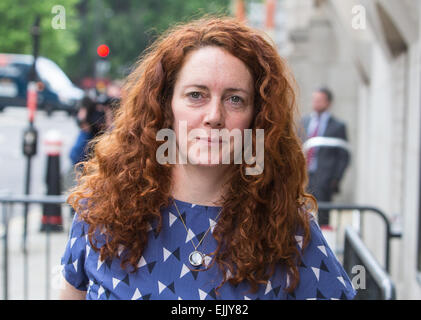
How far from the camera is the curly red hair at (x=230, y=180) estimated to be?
1.89m

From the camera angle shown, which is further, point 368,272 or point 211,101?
point 368,272

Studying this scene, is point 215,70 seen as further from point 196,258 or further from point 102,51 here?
point 102,51

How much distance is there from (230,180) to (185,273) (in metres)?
0.31

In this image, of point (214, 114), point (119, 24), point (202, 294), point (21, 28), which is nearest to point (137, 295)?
point (202, 294)

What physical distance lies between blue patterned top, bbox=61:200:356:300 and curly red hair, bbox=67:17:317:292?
0.03 meters

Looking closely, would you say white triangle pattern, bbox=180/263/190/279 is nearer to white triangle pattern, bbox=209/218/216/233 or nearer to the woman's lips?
white triangle pattern, bbox=209/218/216/233

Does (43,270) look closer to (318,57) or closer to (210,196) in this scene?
(210,196)

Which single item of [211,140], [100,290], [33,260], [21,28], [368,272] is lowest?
[33,260]

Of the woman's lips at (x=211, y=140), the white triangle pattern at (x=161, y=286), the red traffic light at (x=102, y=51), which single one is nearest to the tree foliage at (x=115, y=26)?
the red traffic light at (x=102, y=51)

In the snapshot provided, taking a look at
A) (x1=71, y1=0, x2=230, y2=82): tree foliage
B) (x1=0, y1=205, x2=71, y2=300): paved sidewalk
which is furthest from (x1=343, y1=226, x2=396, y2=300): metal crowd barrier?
(x1=71, y1=0, x2=230, y2=82): tree foliage

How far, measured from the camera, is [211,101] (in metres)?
1.88

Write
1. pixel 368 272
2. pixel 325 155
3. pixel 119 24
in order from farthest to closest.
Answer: pixel 119 24 < pixel 325 155 < pixel 368 272

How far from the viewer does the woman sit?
1.87 meters

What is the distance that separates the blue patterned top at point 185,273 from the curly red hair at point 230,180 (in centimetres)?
3
